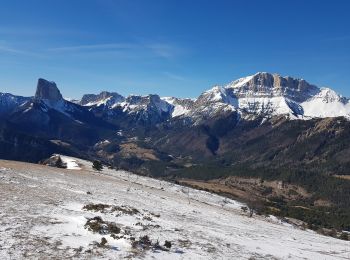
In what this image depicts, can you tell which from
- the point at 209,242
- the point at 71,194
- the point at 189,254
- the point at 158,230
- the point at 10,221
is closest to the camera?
the point at 189,254

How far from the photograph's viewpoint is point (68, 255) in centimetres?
2625

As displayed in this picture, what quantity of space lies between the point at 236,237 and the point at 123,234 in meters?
12.7

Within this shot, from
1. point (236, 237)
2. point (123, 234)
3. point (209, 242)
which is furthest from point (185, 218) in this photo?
point (123, 234)

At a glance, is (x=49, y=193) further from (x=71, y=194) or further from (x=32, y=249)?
(x=32, y=249)

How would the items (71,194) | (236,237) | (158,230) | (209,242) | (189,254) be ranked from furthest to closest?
(71,194)
(236,237)
(158,230)
(209,242)
(189,254)

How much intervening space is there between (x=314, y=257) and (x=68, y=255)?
2102cm

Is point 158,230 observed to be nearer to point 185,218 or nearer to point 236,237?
point 236,237

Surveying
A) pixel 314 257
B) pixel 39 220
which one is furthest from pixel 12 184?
pixel 314 257

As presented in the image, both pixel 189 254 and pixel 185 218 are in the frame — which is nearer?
pixel 189 254

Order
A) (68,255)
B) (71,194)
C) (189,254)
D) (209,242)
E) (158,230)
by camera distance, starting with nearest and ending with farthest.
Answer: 1. (68,255)
2. (189,254)
3. (209,242)
4. (158,230)
5. (71,194)

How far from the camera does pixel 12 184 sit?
55562mm

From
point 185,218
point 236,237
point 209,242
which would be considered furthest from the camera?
point 185,218

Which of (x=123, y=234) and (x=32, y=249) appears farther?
(x=123, y=234)

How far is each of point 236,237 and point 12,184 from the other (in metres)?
30.6
